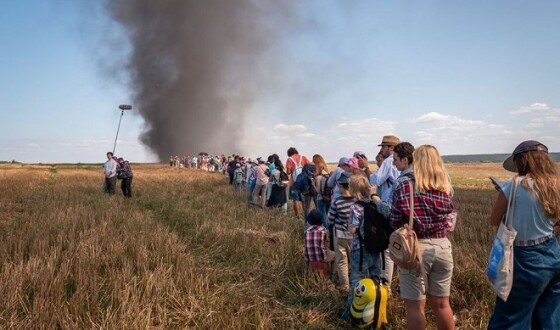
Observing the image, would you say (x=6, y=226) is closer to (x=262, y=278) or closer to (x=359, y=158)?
(x=262, y=278)

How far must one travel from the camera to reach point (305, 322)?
4148 millimetres

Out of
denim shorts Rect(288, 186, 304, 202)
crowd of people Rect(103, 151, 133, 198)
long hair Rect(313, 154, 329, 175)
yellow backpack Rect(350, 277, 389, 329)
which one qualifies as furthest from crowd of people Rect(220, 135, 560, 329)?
crowd of people Rect(103, 151, 133, 198)

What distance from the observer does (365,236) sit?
415 cm

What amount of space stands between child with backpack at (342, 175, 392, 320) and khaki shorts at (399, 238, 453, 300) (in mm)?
831

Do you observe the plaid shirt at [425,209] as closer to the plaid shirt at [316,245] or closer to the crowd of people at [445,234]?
the crowd of people at [445,234]

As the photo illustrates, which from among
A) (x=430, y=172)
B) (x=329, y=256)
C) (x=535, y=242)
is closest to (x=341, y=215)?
(x=329, y=256)

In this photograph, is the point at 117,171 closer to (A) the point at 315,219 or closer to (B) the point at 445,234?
(A) the point at 315,219

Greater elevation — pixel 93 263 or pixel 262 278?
pixel 93 263

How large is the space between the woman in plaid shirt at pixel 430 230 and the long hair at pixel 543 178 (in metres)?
0.59

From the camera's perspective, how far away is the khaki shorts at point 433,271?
10.5 feet

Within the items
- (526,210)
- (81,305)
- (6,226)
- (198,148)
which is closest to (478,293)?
(526,210)

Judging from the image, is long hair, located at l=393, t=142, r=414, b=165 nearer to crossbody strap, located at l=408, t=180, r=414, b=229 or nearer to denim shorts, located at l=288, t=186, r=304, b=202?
crossbody strap, located at l=408, t=180, r=414, b=229

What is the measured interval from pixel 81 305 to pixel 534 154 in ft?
13.3

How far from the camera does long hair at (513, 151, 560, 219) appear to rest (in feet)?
8.91
